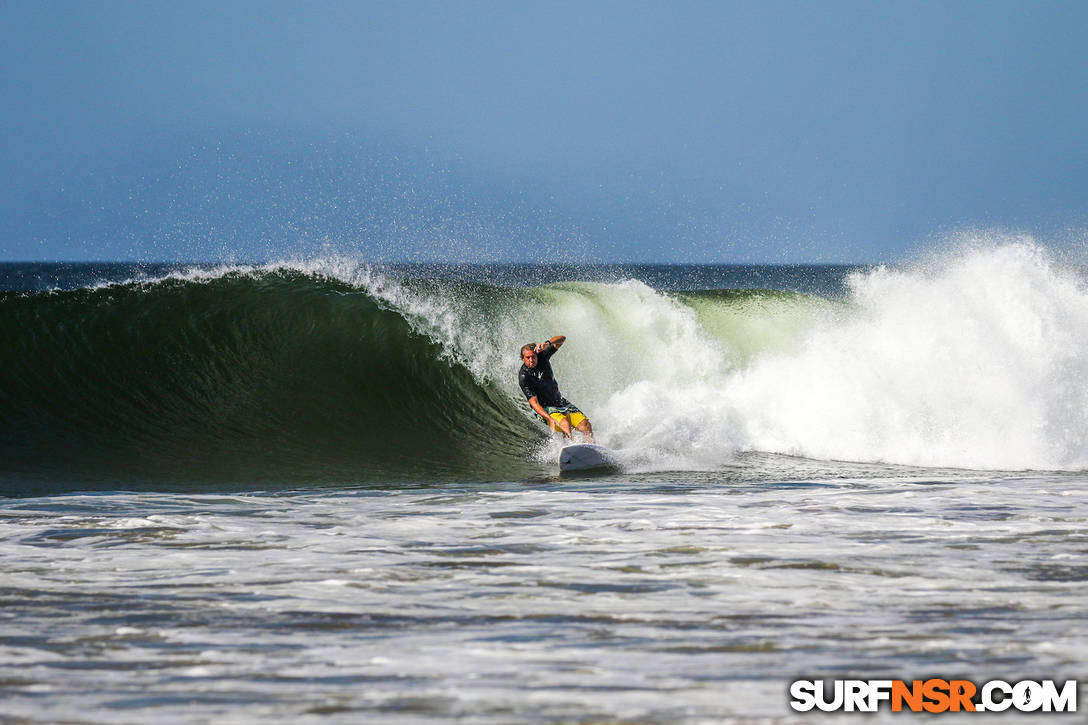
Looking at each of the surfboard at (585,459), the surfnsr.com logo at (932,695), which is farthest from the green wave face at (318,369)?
the surfnsr.com logo at (932,695)

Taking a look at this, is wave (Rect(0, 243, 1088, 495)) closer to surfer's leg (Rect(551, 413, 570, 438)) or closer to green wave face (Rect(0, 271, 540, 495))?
green wave face (Rect(0, 271, 540, 495))

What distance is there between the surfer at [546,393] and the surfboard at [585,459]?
72cm

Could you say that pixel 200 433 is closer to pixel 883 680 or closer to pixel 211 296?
pixel 211 296

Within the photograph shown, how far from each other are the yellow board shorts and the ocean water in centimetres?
42

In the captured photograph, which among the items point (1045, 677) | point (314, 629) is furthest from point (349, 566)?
point (1045, 677)

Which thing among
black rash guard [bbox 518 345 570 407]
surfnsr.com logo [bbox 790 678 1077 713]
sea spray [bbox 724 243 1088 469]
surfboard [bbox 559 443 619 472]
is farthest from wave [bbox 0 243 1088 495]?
surfnsr.com logo [bbox 790 678 1077 713]

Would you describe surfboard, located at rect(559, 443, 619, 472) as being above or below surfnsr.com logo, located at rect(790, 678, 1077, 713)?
above

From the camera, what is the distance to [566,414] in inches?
405

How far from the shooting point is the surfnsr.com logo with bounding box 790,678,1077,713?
342 centimetres

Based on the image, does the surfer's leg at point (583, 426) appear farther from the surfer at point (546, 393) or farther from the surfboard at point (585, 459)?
the surfboard at point (585, 459)

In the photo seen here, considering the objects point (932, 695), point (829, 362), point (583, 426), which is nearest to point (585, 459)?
point (583, 426)

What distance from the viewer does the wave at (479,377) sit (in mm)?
10078

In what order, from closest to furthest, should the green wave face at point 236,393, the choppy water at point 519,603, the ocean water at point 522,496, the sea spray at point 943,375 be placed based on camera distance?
the choppy water at point 519,603
the ocean water at point 522,496
the green wave face at point 236,393
the sea spray at point 943,375

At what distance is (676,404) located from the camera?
11.5m
